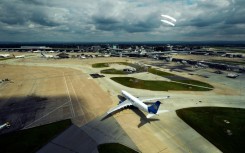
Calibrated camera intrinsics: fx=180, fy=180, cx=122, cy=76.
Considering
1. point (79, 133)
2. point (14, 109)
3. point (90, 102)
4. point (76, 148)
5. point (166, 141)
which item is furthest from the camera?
point (90, 102)

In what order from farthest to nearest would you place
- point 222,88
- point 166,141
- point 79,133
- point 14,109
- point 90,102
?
point 222,88 < point 90,102 < point 14,109 < point 79,133 < point 166,141

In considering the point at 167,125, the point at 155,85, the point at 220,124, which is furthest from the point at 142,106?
the point at 155,85

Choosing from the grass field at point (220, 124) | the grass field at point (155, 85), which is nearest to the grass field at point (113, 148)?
the grass field at point (220, 124)

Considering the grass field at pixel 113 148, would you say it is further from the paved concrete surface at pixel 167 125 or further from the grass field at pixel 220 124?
the grass field at pixel 220 124

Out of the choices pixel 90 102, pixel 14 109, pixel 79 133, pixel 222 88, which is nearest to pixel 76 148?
pixel 79 133

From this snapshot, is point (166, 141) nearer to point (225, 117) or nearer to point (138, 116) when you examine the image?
point (138, 116)

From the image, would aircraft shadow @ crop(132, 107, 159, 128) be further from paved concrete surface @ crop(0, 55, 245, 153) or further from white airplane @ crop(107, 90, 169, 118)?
white airplane @ crop(107, 90, 169, 118)
